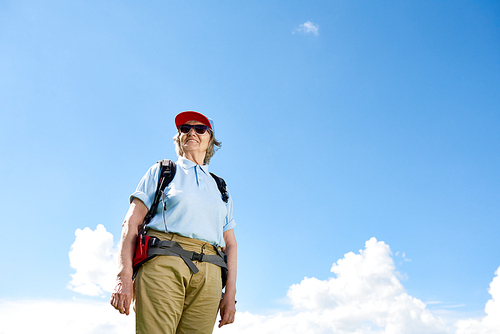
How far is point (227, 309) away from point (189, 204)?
120 cm

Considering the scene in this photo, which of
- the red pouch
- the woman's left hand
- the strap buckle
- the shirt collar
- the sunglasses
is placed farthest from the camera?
the sunglasses

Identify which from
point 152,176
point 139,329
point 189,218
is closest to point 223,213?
point 189,218

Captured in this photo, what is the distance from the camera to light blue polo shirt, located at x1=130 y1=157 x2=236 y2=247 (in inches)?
147

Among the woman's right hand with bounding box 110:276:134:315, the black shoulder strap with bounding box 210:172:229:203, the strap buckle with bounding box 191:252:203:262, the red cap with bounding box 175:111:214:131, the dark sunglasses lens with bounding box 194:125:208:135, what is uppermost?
the red cap with bounding box 175:111:214:131

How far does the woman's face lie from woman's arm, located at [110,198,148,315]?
0.96m

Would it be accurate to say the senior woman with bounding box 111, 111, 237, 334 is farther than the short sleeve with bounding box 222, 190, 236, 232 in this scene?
No

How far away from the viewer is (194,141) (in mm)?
4527

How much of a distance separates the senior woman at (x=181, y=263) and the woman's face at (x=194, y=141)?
0.61 feet

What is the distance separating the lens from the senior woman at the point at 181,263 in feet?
11.2

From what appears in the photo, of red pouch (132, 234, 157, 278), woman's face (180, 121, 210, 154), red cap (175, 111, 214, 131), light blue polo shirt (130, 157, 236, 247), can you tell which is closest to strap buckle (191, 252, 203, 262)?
light blue polo shirt (130, 157, 236, 247)

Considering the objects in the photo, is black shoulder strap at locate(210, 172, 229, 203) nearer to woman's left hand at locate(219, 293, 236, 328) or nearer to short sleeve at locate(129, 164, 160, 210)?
short sleeve at locate(129, 164, 160, 210)

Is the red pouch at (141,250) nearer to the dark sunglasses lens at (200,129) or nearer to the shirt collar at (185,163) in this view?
the shirt collar at (185,163)

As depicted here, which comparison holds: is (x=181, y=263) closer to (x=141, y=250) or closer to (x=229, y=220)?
(x=141, y=250)

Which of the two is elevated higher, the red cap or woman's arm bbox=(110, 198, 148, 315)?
the red cap
